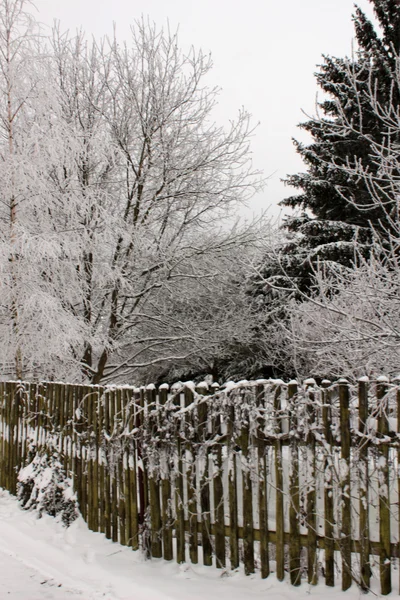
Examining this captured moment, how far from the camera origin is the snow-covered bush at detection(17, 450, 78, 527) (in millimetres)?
5637

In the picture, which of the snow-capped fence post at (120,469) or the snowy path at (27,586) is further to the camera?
the snow-capped fence post at (120,469)

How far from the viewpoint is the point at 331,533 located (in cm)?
340

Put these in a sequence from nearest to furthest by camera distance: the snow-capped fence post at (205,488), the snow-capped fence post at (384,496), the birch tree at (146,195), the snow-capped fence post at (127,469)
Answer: the snow-capped fence post at (384,496) < the snow-capped fence post at (205,488) < the snow-capped fence post at (127,469) < the birch tree at (146,195)

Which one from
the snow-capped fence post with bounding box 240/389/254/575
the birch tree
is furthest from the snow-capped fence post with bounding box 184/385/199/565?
the birch tree

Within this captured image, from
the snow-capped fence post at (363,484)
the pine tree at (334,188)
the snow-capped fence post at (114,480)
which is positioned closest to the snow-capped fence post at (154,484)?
the snow-capped fence post at (114,480)

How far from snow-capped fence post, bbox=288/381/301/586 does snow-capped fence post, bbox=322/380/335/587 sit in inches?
8.6

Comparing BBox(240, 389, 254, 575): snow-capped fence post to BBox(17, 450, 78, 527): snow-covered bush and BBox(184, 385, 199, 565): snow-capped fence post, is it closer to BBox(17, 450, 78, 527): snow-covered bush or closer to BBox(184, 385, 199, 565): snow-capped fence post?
BBox(184, 385, 199, 565): snow-capped fence post

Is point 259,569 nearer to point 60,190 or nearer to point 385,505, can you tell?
point 385,505

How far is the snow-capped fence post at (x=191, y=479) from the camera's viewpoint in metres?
4.18

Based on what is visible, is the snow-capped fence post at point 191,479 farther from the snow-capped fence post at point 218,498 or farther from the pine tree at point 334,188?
the pine tree at point 334,188

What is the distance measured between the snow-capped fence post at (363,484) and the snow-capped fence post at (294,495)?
0.47 m

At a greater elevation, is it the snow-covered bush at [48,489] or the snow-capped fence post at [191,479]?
the snow-capped fence post at [191,479]

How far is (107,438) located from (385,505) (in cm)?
284

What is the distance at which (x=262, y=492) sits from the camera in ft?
12.4
